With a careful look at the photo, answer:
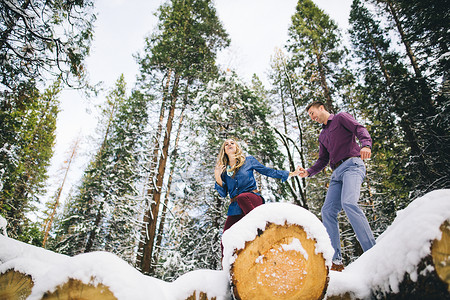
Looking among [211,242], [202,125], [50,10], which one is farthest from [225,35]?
[211,242]

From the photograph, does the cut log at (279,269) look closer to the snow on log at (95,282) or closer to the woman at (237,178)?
the snow on log at (95,282)

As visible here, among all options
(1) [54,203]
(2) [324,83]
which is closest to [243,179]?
Answer: (2) [324,83]

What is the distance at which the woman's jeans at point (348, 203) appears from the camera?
238cm

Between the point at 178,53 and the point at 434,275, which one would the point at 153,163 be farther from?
the point at 434,275

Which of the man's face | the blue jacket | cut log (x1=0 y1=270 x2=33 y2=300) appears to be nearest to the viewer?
cut log (x1=0 y1=270 x2=33 y2=300)

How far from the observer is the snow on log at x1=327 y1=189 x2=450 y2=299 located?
1.00 metres

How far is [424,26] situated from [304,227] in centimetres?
1074

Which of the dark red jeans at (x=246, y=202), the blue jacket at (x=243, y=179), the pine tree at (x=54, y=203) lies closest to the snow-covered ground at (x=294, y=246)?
the dark red jeans at (x=246, y=202)

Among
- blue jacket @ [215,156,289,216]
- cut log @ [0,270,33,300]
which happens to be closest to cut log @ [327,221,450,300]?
blue jacket @ [215,156,289,216]

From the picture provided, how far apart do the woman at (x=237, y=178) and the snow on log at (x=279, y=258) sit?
1.46 meters

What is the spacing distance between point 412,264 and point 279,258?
640 millimetres

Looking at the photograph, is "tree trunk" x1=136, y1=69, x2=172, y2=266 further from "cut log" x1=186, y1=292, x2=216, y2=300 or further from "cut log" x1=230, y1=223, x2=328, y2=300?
"cut log" x1=230, y1=223, x2=328, y2=300

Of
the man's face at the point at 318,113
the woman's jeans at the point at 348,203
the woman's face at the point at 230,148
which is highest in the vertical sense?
the man's face at the point at 318,113

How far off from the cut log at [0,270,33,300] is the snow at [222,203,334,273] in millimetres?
1230
